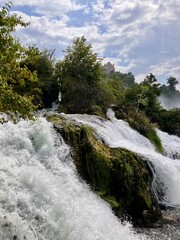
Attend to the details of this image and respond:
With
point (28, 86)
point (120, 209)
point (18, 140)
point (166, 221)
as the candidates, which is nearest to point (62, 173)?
point (18, 140)

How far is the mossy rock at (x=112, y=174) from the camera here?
993cm

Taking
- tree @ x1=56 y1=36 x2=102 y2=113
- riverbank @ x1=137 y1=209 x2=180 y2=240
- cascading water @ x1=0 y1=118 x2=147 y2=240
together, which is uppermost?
tree @ x1=56 y1=36 x2=102 y2=113

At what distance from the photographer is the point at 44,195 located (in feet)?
23.6

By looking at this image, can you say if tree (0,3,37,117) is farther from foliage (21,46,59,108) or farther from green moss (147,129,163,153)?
foliage (21,46,59,108)

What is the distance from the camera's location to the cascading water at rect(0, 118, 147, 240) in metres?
6.52

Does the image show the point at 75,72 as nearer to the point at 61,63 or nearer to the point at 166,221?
the point at 61,63

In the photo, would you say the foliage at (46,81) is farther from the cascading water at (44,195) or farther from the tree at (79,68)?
the cascading water at (44,195)

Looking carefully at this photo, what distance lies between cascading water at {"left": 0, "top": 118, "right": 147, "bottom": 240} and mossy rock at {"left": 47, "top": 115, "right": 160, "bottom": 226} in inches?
15.6

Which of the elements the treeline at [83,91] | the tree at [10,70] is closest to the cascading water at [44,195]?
the tree at [10,70]

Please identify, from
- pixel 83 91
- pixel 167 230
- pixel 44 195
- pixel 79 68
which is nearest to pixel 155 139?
pixel 83 91

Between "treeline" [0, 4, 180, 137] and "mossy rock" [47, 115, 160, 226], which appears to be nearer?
"mossy rock" [47, 115, 160, 226]

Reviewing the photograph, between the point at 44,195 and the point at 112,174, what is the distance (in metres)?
3.62

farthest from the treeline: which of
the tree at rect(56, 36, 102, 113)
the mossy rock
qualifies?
the mossy rock

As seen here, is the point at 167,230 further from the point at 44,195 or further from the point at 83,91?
the point at 83,91
